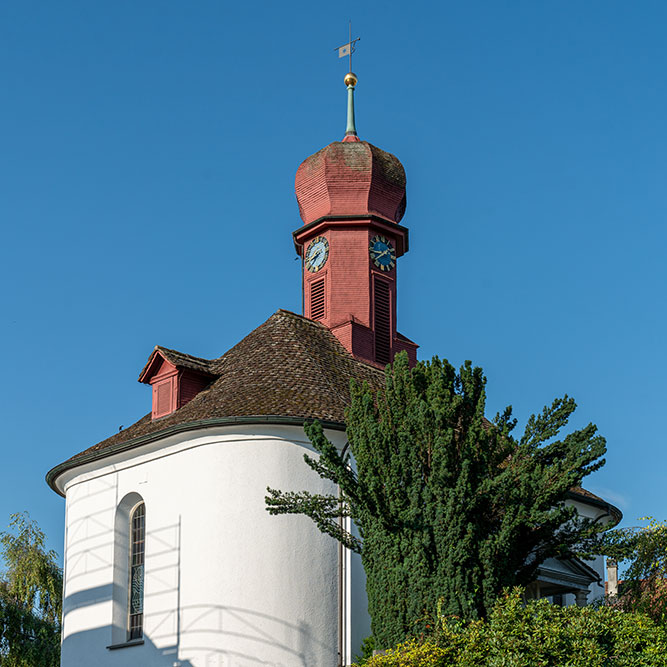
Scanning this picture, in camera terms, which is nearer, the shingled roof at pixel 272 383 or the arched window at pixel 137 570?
the shingled roof at pixel 272 383

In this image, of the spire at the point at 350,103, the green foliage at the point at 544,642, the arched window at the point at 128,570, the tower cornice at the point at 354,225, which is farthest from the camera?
the spire at the point at 350,103

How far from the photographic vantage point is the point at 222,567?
2331 centimetres

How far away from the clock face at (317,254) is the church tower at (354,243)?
3cm

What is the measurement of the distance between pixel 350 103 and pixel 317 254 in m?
6.11

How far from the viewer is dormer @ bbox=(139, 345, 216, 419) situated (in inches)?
1045

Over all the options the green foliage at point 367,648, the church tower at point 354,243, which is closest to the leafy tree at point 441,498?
the green foliage at point 367,648

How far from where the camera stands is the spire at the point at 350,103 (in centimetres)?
3521

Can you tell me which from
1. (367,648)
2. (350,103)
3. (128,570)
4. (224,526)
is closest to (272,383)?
(224,526)

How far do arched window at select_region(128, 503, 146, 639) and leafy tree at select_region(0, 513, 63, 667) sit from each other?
7516 mm

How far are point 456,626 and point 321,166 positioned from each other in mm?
17052

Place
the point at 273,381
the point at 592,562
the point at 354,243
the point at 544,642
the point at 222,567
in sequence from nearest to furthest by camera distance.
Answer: the point at 544,642, the point at 222,567, the point at 273,381, the point at 592,562, the point at 354,243

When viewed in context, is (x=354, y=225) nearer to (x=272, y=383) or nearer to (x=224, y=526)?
(x=272, y=383)

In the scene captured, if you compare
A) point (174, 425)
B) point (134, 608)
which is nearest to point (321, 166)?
point (174, 425)

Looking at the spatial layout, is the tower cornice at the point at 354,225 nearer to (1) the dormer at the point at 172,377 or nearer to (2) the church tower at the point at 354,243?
(2) the church tower at the point at 354,243
